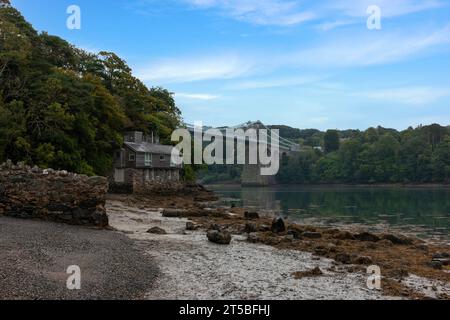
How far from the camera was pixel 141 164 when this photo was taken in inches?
2400

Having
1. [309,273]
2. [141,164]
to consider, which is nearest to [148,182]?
[141,164]

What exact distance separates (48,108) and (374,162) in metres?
132

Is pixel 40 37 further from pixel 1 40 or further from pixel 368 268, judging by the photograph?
pixel 368 268

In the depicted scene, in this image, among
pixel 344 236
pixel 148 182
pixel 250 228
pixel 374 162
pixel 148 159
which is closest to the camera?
pixel 344 236

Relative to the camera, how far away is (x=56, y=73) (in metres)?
44.3

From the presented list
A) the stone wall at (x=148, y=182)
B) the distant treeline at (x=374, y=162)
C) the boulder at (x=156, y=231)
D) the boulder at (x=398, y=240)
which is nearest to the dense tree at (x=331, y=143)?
the distant treeline at (x=374, y=162)

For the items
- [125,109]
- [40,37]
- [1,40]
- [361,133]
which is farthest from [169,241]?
[361,133]

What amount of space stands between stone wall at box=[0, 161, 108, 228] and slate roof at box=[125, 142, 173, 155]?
35.3 meters

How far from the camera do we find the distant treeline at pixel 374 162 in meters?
143

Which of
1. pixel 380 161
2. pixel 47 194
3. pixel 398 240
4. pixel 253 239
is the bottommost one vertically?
pixel 398 240

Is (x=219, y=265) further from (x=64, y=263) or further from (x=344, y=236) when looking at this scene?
(x=344, y=236)

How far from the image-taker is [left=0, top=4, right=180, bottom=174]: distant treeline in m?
38.4

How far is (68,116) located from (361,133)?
154m

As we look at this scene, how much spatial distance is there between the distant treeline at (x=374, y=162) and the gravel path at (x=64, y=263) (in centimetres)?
12372
